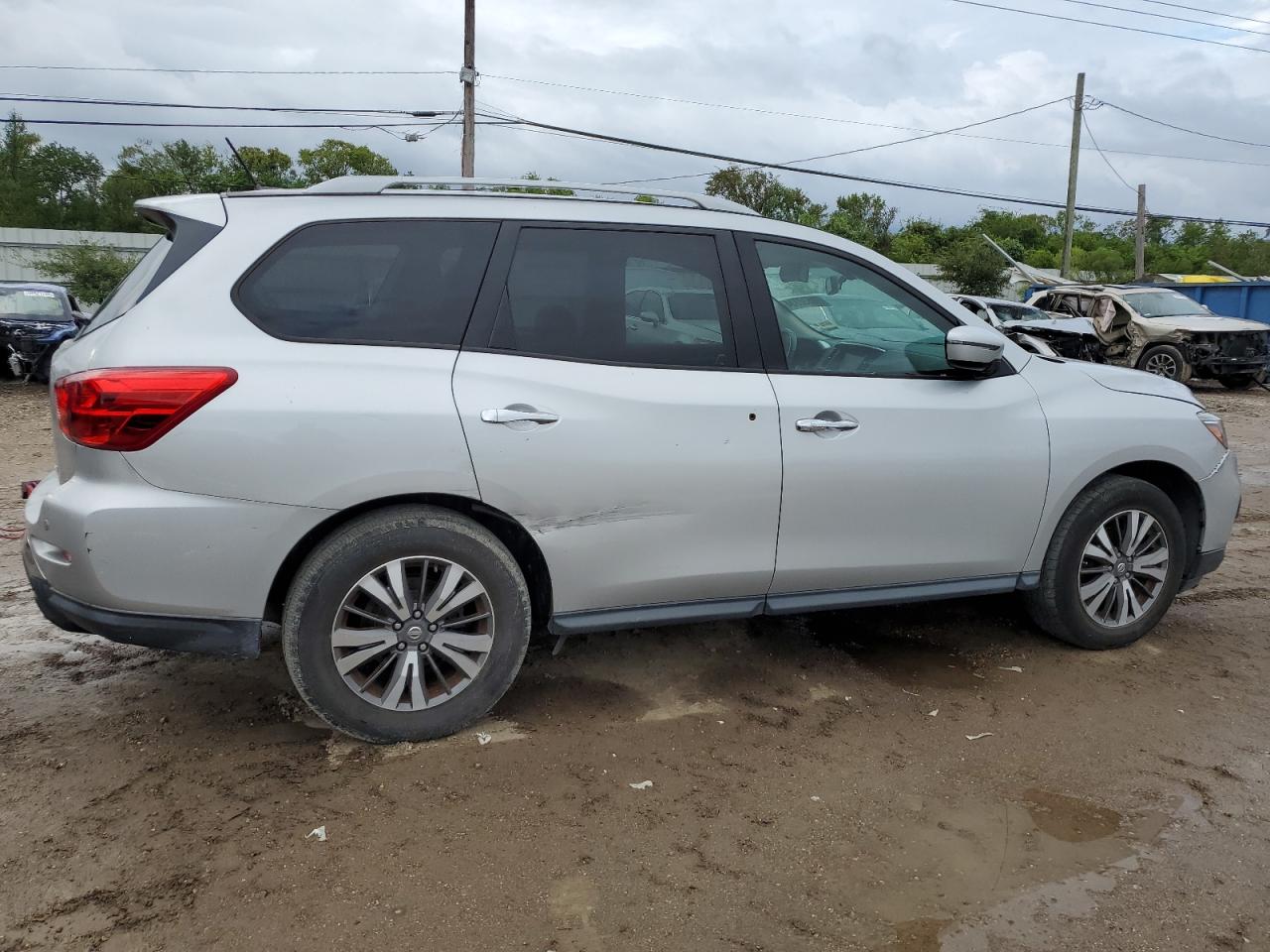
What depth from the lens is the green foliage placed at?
26.5 m

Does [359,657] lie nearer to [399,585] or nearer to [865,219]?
[399,585]

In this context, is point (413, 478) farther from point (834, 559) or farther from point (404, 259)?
point (834, 559)

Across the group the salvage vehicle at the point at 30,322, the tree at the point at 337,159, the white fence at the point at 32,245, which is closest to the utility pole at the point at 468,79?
the salvage vehicle at the point at 30,322

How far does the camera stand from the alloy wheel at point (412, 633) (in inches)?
125

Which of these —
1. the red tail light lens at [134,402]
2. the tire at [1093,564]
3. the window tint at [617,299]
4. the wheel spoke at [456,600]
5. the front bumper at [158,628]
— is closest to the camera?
the red tail light lens at [134,402]

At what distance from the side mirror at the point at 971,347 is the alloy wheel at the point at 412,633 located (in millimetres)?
1962

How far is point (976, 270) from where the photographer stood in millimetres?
32438

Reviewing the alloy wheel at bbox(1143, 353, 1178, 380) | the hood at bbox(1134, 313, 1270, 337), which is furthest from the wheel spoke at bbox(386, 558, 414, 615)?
the hood at bbox(1134, 313, 1270, 337)

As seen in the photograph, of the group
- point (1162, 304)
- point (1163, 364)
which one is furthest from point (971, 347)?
point (1162, 304)

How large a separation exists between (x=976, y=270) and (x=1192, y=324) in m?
17.1

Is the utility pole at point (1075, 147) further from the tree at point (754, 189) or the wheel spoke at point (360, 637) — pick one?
the wheel spoke at point (360, 637)

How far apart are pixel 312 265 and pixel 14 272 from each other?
109 feet

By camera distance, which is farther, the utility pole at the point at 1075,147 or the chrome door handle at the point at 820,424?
the utility pole at the point at 1075,147

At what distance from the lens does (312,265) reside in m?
3.22
